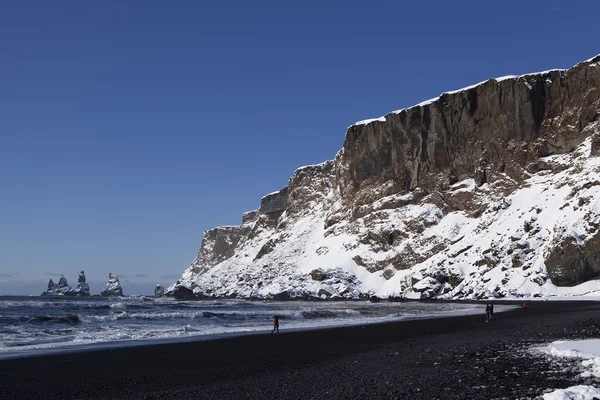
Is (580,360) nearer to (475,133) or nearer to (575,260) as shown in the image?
(575,260)

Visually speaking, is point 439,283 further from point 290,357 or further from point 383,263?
point 290,357

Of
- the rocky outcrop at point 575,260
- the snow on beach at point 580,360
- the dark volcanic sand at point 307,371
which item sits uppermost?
the rocky outcrop at point 575,260

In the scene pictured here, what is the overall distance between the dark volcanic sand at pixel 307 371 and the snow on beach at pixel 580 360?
1.93 ft

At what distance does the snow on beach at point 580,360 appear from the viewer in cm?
1161

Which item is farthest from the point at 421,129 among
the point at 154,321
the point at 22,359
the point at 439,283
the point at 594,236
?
the point at 22,359

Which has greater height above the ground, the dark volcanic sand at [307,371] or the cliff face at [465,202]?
the cliff face at [465,202]

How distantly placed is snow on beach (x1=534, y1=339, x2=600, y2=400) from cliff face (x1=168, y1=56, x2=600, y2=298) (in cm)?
6987

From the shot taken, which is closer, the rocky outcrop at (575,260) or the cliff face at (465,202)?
the rocky outcrop at (575,260)

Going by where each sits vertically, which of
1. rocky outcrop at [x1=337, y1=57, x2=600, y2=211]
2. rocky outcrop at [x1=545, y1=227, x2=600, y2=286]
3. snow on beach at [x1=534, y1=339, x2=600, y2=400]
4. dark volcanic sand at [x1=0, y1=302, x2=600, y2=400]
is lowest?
dark volcanic sand at [x1=0, y1=302, x2=600, y2=400]

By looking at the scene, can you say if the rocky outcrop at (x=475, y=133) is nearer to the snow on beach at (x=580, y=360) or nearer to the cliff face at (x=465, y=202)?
the cliff face at (x=465, y=202)

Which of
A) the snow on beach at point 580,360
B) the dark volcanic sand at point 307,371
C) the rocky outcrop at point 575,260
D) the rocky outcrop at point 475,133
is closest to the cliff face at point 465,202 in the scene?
the rocky outcrop at point 575,260

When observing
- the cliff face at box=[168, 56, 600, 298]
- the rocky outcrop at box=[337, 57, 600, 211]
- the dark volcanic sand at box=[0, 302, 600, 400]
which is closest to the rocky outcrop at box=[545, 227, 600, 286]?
the cliff face at box=[168, 56, 600, 298]

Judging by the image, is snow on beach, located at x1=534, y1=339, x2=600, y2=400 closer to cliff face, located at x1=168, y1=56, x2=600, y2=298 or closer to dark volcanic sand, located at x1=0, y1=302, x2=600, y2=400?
dark volcanic sand, located at x1=0, y1=302, x2=600, y2=400

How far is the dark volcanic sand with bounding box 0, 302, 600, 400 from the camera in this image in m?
14.8
